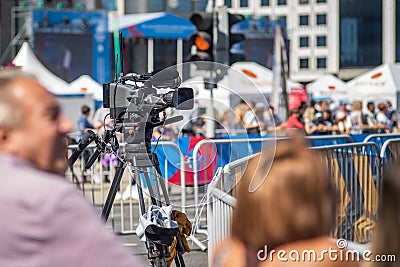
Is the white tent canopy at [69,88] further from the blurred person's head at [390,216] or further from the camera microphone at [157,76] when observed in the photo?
the blurred person's head at [390,216]

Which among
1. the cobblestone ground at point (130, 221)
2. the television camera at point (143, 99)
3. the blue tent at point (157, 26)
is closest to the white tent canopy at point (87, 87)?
the blue tent at point (157, 26)

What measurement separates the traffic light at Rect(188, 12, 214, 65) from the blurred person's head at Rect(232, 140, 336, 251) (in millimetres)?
9514

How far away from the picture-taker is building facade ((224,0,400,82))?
306 feet

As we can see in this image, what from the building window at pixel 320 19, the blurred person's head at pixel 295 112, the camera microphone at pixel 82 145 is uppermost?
the building window at pixel 320 19

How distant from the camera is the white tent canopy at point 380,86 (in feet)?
88.8

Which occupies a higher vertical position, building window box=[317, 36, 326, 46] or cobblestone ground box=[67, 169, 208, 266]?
building window box=[317, 36, 326, 46]

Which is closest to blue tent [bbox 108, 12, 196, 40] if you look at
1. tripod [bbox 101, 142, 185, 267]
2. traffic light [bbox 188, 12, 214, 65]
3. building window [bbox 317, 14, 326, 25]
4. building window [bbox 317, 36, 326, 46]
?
traffic light [bbox 188, 12, 214, 65]

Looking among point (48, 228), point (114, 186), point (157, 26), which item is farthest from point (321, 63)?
point (48, 228)

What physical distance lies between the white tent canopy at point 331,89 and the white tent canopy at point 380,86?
1.67ft

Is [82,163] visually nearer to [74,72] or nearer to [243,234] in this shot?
[243,234]

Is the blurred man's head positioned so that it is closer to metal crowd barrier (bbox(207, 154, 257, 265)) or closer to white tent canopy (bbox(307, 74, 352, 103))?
metal crowd barrier (bbox(207, 154, 257, 265))

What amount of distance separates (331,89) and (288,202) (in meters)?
28.4

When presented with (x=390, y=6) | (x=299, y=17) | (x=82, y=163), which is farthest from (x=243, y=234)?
Result: (x=299, y=17)

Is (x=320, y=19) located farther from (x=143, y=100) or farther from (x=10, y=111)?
(x=10, y=111)
